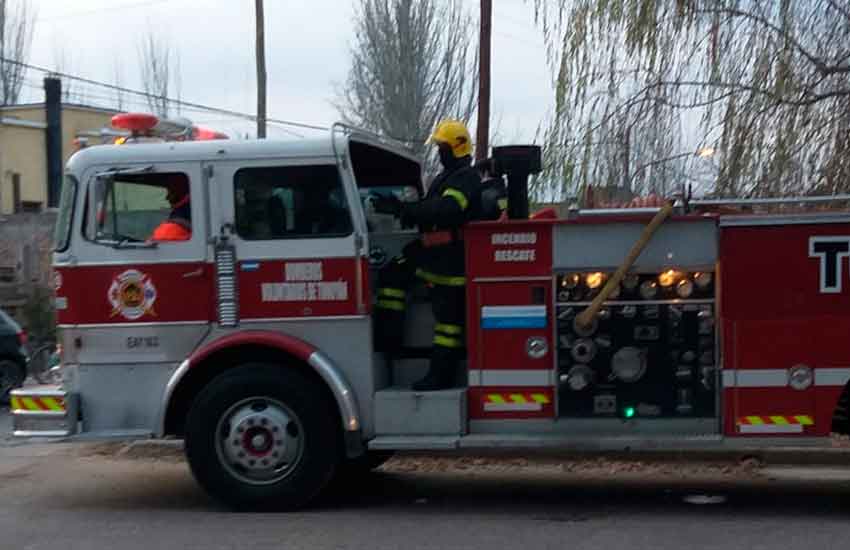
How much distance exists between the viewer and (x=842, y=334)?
7969 mm

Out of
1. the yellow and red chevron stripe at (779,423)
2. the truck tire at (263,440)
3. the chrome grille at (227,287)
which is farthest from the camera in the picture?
the chrome grille at (227,287)

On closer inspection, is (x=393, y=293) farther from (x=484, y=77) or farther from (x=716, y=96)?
(x=484, y=77)

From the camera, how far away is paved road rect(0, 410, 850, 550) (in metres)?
7.67

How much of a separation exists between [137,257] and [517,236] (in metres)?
2.63

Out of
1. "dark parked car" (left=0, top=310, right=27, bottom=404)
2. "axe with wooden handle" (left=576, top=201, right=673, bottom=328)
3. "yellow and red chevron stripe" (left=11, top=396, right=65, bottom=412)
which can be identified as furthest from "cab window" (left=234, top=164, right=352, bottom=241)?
"dark parked car" (left=0, top=310, right=27, bottom=404)

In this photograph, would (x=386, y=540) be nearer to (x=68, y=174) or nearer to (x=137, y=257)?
(x=137, y=257)

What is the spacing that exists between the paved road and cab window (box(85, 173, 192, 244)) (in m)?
1.95

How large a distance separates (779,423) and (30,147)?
31.0 meters

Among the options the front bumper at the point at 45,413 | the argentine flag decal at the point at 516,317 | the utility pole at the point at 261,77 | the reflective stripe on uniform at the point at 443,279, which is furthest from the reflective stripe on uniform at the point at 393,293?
the utility pole at the point at 261,77

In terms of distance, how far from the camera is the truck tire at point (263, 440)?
8.48m

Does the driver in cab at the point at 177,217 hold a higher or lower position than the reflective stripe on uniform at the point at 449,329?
higher

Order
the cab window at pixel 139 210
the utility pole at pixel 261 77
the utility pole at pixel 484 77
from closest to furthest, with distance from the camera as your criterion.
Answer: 1. the cab window at pixel 139 210
2. the utility pole at pixel 484 77
3. the utility pole at pixel 261 77

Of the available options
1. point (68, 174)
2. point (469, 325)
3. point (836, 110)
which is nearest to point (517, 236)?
point (469, 325)

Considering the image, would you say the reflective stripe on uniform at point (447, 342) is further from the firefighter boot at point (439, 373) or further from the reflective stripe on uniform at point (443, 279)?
the reflective stripe on uniform at point (443, 279)
